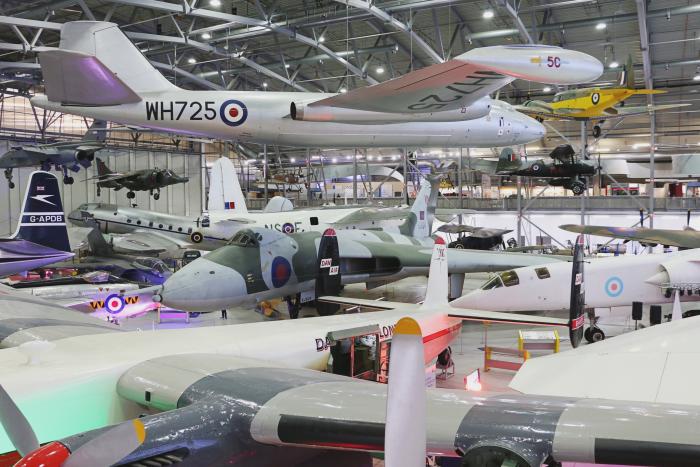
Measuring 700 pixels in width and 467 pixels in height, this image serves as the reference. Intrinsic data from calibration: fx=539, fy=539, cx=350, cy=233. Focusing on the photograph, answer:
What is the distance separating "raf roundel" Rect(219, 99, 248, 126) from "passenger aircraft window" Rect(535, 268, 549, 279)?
743 cm

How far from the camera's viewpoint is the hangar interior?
8.42 feet

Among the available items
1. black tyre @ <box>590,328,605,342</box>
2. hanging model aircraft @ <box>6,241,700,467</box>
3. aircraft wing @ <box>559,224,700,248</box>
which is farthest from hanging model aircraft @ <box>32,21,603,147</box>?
aircraft wing @ <box>559,224,700,248</box>

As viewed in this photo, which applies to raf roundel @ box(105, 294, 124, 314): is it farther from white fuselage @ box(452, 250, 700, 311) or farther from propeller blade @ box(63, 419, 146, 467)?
propeller blade @ box(63, 419, 146, 467)

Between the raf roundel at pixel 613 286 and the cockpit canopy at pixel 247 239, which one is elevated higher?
the cockpit canopy at pixel 247 239

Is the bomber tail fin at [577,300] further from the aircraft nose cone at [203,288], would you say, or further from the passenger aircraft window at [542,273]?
the aircraft nose cone at [203,288]

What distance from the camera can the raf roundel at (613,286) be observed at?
39.1 feet

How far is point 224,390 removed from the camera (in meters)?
3.37

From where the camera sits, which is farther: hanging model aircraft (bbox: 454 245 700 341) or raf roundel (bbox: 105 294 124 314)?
hanging model aircraft (bbox: 454 245 700 341)

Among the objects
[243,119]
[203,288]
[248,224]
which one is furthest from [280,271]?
[248,224]

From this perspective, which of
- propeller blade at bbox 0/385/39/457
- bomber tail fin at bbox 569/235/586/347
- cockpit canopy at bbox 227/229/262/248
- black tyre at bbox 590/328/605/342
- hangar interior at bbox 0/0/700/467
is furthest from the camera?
cockpit canopy at bbox 227/229/262/248

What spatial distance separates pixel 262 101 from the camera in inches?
322

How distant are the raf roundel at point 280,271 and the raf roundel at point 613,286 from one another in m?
7.09

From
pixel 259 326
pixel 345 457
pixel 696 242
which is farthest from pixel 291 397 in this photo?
pixel 696 242

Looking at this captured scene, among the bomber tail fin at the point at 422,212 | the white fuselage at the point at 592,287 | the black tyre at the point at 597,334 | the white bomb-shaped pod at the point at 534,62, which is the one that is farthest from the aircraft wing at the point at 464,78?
the bomber tail fin at the point at 422,212
